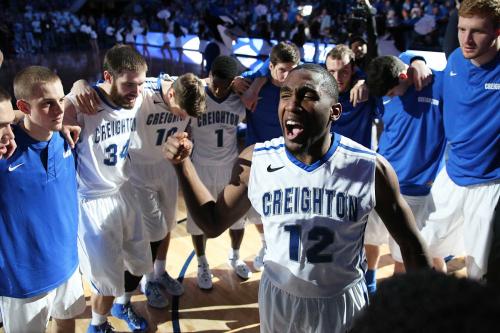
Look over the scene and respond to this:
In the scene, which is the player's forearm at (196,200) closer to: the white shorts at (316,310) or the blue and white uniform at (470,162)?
the white shorts at (316,310)

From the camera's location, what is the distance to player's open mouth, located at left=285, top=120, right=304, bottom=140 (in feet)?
6.59

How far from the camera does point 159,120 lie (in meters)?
3.64

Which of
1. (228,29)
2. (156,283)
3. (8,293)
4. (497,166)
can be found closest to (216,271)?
(156,283)

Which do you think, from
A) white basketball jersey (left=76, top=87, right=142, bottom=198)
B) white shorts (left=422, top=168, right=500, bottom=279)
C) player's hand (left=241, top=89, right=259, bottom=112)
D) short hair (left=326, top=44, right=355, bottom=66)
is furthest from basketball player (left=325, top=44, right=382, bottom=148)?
white basketball jersey (left=76, top=87, right=142, bottom=198)

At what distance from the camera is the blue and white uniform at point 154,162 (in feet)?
11.8

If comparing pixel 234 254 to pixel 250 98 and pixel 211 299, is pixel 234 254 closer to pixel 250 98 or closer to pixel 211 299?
pixel 211 299

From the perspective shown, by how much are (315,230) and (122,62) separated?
1.89 m

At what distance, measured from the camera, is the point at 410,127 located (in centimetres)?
341

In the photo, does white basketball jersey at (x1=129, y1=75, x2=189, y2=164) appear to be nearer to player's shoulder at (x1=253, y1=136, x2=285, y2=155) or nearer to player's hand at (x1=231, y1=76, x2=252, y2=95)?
player's hand at (x1=231, y1=76, x2=252, y2=95)

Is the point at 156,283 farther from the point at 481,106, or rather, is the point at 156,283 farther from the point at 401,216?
the point at 481,106

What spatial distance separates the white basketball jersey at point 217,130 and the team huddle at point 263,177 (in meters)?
0.01

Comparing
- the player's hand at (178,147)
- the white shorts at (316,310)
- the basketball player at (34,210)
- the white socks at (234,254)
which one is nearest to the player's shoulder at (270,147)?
the player's hand at (178,147)

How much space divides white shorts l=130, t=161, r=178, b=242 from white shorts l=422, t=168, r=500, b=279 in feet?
6.75

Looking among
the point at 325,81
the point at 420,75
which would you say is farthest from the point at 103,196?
the point at 420,75
